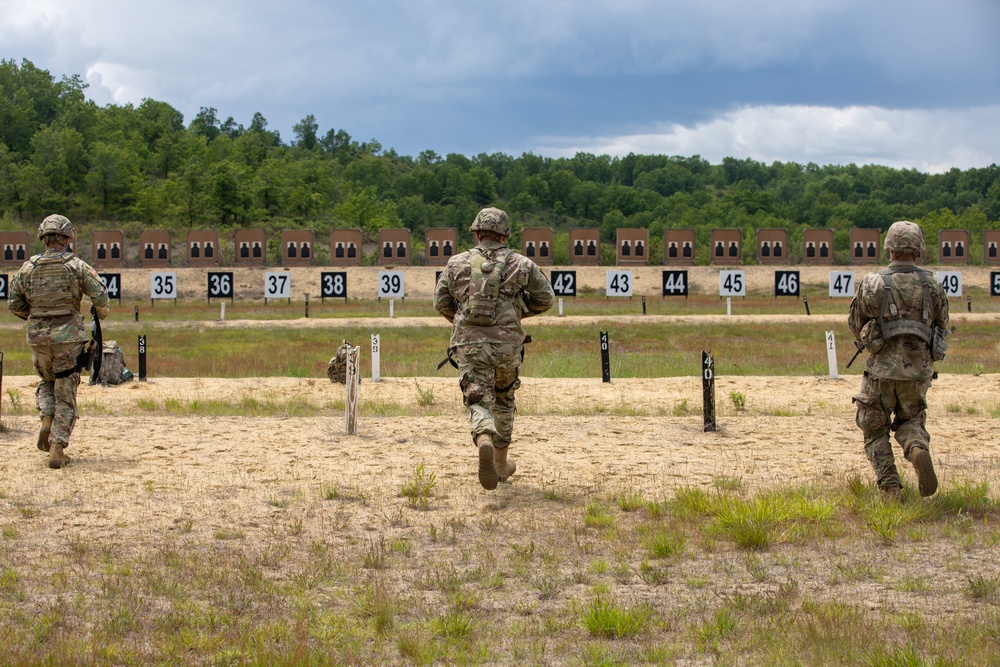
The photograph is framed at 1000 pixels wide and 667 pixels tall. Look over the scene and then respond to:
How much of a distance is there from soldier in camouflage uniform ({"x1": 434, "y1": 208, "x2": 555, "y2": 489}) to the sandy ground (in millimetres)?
725

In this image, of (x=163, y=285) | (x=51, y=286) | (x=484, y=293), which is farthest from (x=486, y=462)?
(x=163, y=285)

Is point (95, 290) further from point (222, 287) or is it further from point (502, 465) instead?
point (222, 287)

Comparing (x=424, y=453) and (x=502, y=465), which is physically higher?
(x=502, y=465)

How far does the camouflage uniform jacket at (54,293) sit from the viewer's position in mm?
9172

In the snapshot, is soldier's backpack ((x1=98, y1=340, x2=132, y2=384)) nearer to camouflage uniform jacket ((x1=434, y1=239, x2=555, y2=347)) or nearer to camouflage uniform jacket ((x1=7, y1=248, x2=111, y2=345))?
camouflage uniform jacket ((x1=7, y1=248, x2=111, y2=345))

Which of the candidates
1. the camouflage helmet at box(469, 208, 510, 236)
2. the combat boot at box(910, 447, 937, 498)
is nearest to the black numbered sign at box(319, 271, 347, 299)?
the camouflage helmet at box(469, 208, 510, 236)

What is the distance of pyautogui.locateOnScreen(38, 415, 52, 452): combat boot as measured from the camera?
926 centimetres

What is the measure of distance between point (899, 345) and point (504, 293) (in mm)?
2924

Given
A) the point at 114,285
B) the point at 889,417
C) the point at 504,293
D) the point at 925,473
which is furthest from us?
the point at 114,285

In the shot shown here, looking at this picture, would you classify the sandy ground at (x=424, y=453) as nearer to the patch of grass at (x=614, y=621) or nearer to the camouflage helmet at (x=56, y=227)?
the camouflage helmet at (x=56, y=227)

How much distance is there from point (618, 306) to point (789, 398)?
1133 inches

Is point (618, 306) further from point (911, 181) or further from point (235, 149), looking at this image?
point (911, 181)

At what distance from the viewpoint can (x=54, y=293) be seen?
9.19 metres

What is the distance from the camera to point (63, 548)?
649 centimetres
